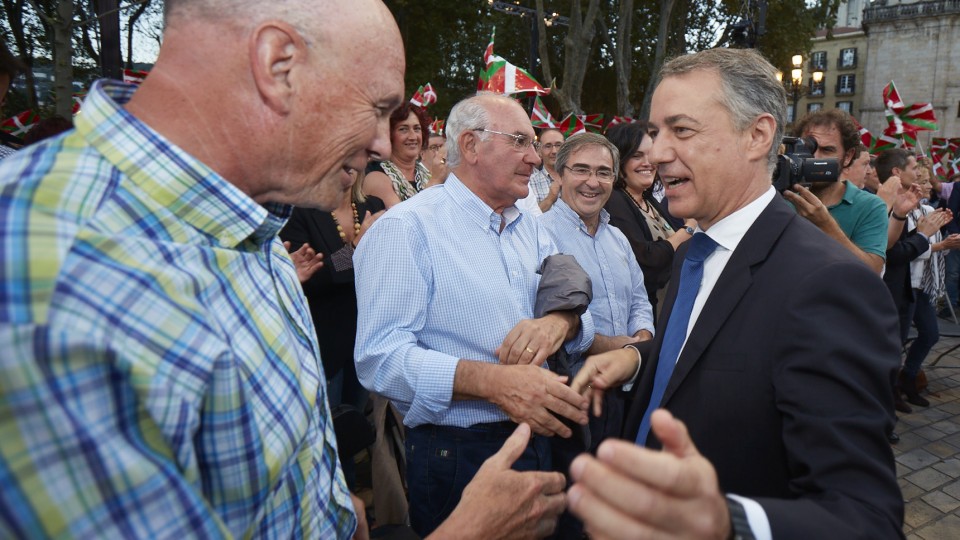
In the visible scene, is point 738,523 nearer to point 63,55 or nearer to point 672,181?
point 672,181

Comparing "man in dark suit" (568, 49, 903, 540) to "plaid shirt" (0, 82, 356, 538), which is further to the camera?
"man in dark suit" (568, 49, 903, 540)

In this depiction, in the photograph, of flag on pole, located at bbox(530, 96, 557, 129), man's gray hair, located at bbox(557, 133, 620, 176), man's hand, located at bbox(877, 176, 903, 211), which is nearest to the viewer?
man's gray hair, located at bbox(557, 133, 620, 176)

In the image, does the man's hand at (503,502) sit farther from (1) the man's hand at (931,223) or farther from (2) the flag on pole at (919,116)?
(2) the flag on pole at (919,116)

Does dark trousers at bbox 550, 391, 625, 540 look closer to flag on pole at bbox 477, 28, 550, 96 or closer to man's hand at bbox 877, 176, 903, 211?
man's hand at bbox 877, 176, 903, 211

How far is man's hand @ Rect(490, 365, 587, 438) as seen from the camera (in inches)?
77.2

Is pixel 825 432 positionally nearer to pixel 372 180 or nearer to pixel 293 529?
pixel 293 529

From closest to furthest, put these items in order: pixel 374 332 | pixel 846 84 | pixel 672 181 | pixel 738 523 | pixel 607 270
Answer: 1. pixel 738 523
2. pixel 672 181
3. pixel 374 332
4. pixel 607 270
5. pixel 846 84

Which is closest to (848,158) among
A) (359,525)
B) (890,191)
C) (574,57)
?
(890,191)

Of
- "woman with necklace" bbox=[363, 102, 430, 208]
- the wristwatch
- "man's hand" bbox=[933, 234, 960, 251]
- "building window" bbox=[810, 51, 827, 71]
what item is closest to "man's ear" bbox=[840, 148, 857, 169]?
"man's hand" bbox=[933, 234, 960, 251]

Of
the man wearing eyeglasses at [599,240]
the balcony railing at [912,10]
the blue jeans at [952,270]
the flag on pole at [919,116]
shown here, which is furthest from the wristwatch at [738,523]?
the balcony railing at [912,10]

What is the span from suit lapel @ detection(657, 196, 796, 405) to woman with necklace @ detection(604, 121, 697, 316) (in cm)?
227

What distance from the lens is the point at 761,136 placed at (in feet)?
5.99

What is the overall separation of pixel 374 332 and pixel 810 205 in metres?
2.56

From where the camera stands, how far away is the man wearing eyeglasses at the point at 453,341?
6.69ft
